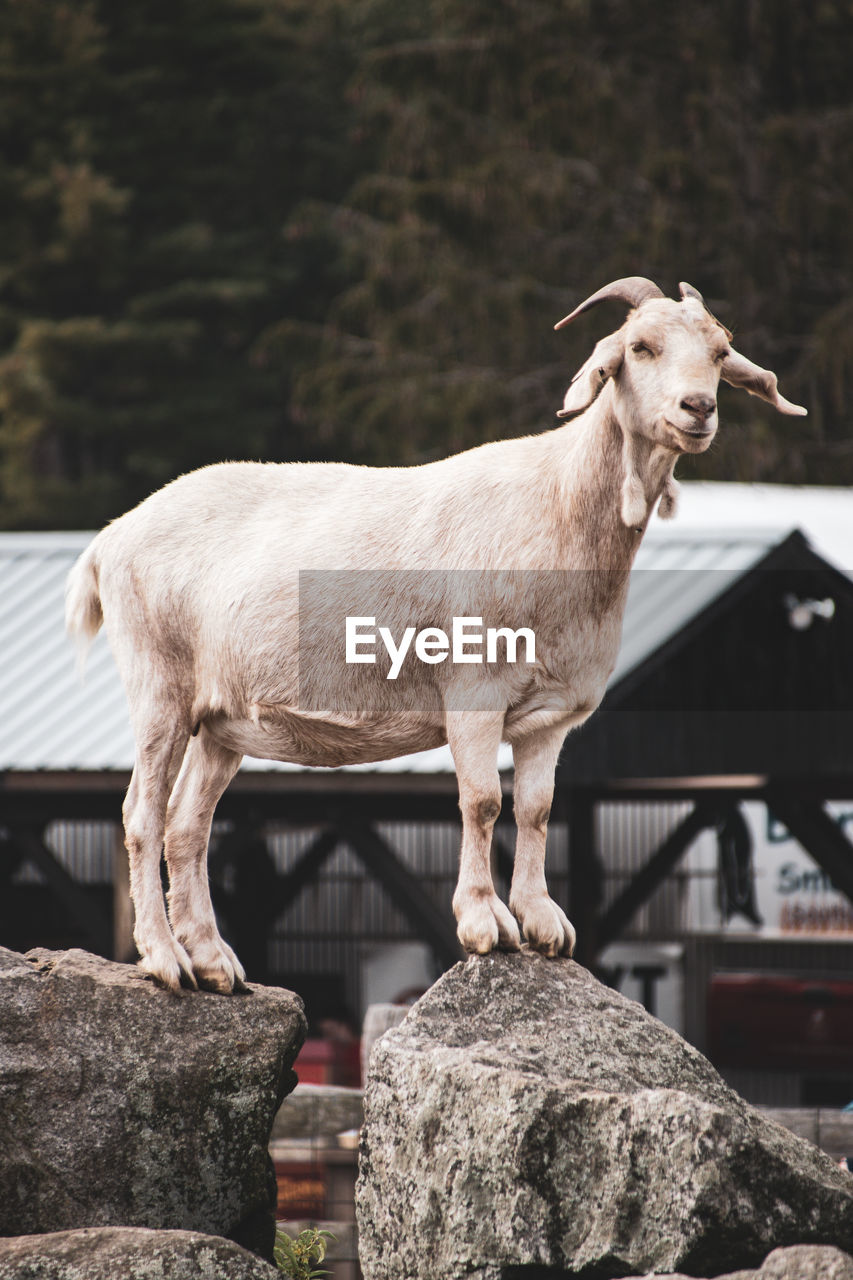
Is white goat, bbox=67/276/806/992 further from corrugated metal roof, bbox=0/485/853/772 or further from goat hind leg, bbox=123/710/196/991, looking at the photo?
corrugated metal roof, bbox=0/485/853/772

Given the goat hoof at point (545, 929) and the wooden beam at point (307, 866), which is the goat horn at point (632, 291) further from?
the wooden beam at point (307, 866)

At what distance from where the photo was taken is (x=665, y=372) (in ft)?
16.4

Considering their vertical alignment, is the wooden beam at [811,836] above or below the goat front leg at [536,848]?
below

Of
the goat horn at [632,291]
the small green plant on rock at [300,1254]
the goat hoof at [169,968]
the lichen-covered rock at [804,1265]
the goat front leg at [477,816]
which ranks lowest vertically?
the small green plant on rock at [300,1254]

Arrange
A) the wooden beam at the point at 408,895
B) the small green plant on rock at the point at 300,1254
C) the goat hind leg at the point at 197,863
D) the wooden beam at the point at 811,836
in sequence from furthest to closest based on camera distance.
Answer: the wooden beam at the point at 811,836, the wooden beam at the point at 408,895, the small green plant on rock at the point at 300,1254, the goat hind leg at the point at 197,863

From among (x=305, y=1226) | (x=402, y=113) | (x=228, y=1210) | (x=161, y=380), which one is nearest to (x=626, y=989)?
(x=305, y=1226)

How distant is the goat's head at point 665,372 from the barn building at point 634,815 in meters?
4.60

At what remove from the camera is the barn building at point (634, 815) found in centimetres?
1028

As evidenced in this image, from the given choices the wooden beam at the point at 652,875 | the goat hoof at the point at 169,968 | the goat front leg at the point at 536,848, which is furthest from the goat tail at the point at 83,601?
the wooden beam at the point at 652,875

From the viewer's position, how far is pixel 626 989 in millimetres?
13977

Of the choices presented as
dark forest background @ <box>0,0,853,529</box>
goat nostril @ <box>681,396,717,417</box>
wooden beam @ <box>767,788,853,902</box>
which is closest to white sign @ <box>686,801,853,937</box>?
wooden beam @ <box>767,788,853,902</box>

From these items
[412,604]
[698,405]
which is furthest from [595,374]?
[412,604]

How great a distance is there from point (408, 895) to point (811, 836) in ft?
8.60

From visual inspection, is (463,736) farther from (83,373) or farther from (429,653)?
(83,373)
